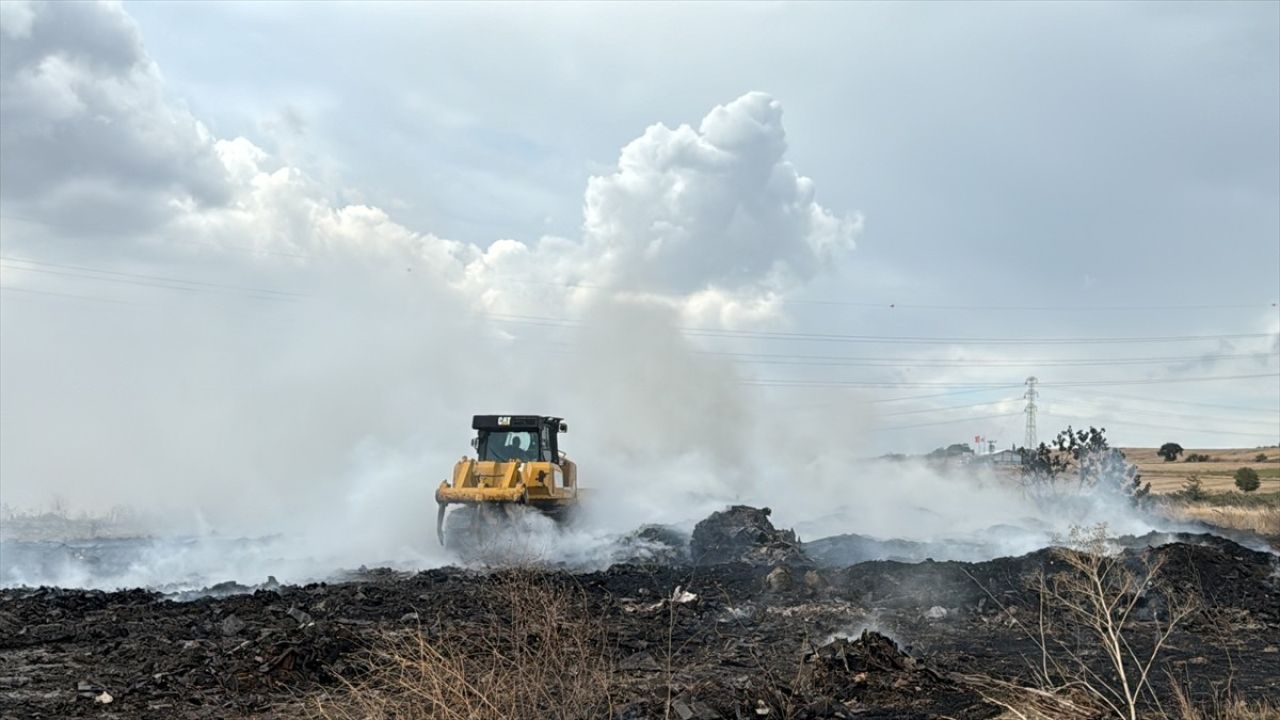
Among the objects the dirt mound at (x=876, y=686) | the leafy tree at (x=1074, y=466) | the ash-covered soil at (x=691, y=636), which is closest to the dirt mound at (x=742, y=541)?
the ash-covered soil at (x=691, y=636)

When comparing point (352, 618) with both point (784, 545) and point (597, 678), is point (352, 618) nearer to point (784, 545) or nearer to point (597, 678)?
point (597, 678)

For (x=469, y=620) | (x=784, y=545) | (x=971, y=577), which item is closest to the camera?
(x=469, y=620)

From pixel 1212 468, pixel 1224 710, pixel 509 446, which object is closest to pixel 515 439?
pixel 509 446

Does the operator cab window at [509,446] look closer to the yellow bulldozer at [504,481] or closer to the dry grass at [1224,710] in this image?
the yellow bulldozer at [504,481]

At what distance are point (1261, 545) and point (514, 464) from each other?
20905mm

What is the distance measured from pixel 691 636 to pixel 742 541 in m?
10.8

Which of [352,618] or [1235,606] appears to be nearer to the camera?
[352,618]

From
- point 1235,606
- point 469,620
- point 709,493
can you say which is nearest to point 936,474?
point 709,493

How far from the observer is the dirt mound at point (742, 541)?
23.5 meters

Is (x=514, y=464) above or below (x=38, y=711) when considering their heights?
above

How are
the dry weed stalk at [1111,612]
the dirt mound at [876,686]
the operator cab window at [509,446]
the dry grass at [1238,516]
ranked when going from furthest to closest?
the dry grass at [1238,516] < the operator cab window at [509,446] < the dry weed stalk at [1111,612] < the dirt mound at [876,686]

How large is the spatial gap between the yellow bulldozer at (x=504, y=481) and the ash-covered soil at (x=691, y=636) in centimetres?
328

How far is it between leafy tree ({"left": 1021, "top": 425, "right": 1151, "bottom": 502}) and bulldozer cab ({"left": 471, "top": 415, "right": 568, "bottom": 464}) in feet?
111

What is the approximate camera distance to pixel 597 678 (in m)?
7.65
